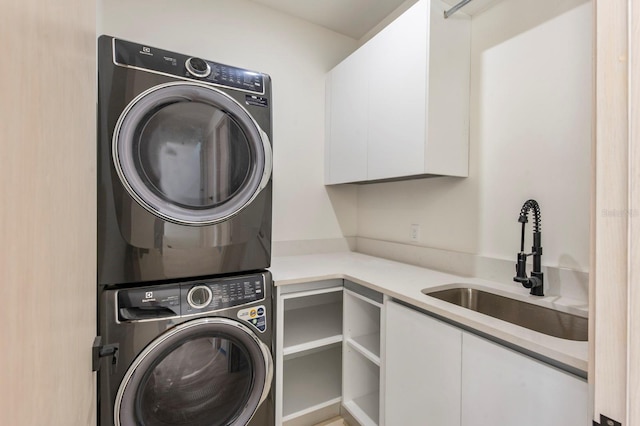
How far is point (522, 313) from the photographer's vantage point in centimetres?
132

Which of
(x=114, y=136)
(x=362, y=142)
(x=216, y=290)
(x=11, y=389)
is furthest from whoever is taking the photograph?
(x=362, y=142)

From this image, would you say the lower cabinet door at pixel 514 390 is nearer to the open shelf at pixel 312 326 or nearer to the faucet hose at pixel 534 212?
the faucet hose at pixel 534 212

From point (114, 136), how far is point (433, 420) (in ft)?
5.62

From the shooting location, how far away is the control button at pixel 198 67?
130 centimetres

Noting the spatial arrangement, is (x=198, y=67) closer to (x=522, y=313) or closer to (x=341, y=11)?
(x=341, y=11)

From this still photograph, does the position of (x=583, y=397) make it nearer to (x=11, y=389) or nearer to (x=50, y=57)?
(x=11, y=389)

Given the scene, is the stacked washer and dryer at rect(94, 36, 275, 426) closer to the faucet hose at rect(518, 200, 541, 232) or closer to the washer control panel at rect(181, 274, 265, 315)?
the washer control panel at rect(181, 274, 265, 315)

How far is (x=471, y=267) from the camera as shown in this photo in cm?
166

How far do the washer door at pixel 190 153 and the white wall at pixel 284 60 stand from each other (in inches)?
35.0

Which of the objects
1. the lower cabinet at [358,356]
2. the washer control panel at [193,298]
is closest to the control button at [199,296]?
the washer control panel at [193,298]

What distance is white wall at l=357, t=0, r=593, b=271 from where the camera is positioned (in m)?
1.25

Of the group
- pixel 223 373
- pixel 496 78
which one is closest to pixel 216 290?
pixel 223 373

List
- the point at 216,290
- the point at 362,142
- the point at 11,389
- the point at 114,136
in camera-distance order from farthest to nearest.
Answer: the point at 362,142 < the point at 216,290 < the point at 114,136 < the point at 11,389

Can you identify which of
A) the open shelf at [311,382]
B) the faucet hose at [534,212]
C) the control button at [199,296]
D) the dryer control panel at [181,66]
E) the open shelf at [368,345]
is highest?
the dryer control panel at [181,66]
